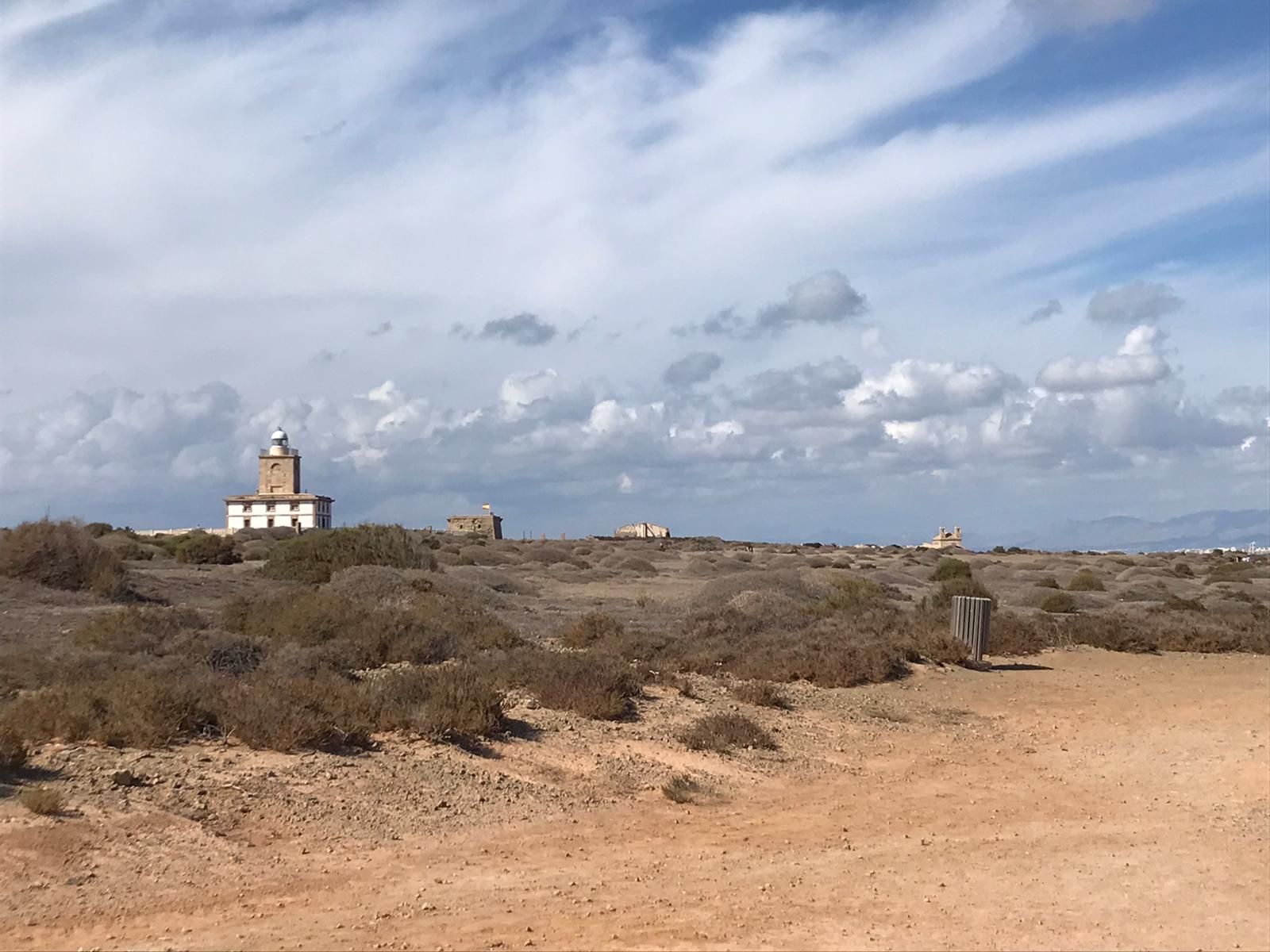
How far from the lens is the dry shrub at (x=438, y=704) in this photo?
13.6m

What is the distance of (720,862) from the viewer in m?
10.4

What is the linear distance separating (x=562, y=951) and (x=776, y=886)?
7.43 feet

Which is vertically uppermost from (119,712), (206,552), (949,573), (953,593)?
(206,552)

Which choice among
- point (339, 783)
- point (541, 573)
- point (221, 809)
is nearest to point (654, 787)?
point (339, 783)

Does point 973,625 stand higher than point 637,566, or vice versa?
point 637,566

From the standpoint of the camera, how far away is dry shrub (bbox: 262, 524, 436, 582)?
31.3 meters

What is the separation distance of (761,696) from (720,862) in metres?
7.30

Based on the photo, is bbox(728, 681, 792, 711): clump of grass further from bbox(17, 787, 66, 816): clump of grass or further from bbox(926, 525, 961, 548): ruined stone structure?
bbox(926, 525, 961, 548): ruined stone structure

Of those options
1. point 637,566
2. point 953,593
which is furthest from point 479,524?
point 953,593

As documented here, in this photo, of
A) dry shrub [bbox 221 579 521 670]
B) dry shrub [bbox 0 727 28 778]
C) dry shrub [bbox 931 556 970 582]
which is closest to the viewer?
dry shrub [bbox 0 727 28 778]

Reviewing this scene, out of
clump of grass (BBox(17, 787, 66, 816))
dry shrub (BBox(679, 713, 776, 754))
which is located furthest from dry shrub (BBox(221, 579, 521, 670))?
clump of grass (BBox(17, 787, 66, 816))

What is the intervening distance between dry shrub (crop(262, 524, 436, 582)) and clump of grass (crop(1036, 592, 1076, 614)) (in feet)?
56.0

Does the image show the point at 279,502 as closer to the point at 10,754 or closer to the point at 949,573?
the point at 949,573

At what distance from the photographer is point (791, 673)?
1981cm
